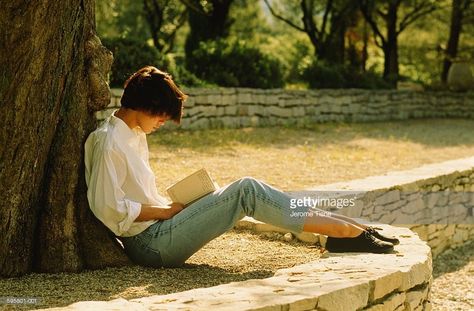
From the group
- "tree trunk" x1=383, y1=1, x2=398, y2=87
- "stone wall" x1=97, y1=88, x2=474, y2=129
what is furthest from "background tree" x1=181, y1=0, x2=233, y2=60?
"tree trunk" x1=383, y1=1, x2=398, y2=87

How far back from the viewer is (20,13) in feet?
13.4

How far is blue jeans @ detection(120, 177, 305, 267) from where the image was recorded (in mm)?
4348

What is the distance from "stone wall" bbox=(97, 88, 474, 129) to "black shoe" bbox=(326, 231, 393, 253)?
7.08m

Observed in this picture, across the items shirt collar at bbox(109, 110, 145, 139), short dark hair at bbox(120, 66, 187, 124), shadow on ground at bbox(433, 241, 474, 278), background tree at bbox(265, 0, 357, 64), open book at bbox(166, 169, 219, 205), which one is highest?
background tree at bbox(265, 0, 357, 64)

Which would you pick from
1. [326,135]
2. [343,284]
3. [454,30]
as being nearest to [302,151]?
[326,135]

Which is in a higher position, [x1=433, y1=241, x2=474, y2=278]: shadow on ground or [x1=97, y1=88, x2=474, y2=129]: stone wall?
[x1=97, y1=88, x2=474, y2=129]: stone wall

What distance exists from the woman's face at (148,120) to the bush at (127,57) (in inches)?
327

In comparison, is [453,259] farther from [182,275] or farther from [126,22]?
[126,22]

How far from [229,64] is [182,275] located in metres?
11.4

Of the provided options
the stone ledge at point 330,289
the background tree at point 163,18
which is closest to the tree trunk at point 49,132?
the stone ledge at point 330,289

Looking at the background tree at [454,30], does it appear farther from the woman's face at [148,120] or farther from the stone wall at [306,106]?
the woman's face at [148,120]

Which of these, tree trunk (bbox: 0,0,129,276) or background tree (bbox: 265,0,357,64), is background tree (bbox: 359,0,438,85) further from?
tree trunk (bbox: 0,0,129,276)

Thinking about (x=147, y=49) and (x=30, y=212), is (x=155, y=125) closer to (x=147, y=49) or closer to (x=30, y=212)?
(x=30, y=212)

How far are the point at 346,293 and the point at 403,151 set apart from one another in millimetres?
Result: 9555
